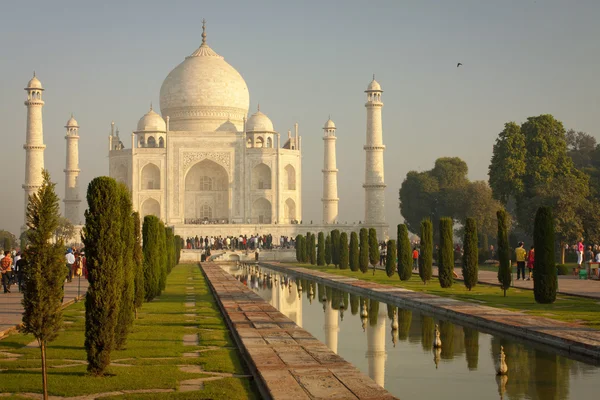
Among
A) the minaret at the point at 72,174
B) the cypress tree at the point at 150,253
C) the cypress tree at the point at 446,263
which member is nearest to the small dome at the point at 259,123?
the minaret at the point at 72,174

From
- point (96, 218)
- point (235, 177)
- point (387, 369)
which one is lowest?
point (387, 369)

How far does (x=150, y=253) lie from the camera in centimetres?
1397

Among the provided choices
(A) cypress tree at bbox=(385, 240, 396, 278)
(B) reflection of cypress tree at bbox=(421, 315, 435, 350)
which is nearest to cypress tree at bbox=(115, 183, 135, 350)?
(B) reflection of cypress tree at bbox=(421, 315, 435, 350)

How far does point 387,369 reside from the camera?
8.39m

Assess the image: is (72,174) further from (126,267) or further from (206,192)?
(126,267)

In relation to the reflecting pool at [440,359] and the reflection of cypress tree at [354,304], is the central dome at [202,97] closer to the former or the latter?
the reflection of cypress tree at [354,304]

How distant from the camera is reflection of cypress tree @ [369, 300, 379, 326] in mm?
12482

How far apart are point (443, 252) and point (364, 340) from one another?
293 inches

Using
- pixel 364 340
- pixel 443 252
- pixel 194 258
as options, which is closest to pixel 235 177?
pixel 194 258

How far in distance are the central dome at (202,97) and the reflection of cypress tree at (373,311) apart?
3183 centimetres

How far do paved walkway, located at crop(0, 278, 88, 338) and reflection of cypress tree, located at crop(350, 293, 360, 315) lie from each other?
14.8ft

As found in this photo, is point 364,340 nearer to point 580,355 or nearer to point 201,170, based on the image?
point 580,355

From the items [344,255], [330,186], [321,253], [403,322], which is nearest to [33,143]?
[330,186]

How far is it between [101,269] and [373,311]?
7.31m
